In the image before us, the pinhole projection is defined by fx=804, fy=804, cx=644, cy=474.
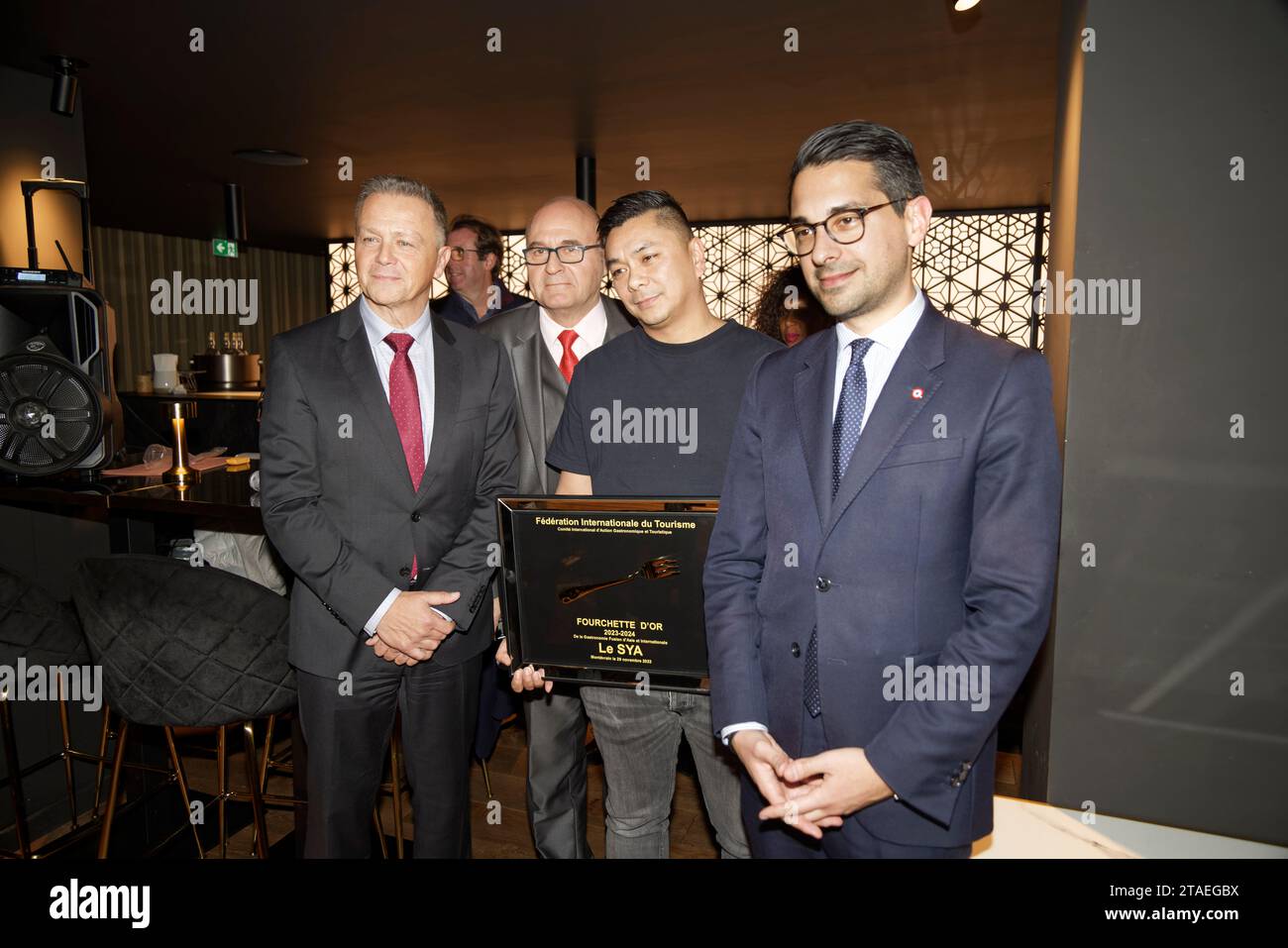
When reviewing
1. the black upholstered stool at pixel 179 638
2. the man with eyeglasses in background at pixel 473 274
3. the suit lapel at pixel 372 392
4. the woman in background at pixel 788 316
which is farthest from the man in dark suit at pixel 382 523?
the woman in background at pixel 788 316

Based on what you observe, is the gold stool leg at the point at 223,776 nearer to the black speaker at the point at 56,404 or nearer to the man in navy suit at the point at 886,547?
the black speaker at the point at 56,404

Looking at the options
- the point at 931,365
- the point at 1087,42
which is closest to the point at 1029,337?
the point at 1087,42

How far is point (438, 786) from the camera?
1998mm

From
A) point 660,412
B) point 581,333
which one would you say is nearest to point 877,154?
point 660,412

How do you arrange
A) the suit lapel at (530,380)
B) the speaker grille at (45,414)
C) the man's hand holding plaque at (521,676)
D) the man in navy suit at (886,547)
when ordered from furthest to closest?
the speaker grille at (45,414), the suit lapel at (530,380), the man's hand holding plaque at (521,676), the man in navy suit at (886,547)

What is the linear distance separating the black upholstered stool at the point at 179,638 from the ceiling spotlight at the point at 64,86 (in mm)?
3492

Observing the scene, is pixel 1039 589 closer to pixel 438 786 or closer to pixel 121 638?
pixel 438 786

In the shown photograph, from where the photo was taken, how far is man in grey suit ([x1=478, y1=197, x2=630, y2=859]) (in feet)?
7.29

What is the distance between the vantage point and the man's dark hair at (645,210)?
75.8 inches

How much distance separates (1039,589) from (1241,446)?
1433 mm

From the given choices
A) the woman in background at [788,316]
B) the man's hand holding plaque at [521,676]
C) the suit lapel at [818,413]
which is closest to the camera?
the suit lapel at [818,413]

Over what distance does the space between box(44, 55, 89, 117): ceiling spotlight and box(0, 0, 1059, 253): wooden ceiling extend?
8 centimetres

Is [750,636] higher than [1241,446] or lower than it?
lower

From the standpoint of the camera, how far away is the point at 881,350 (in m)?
1.42
